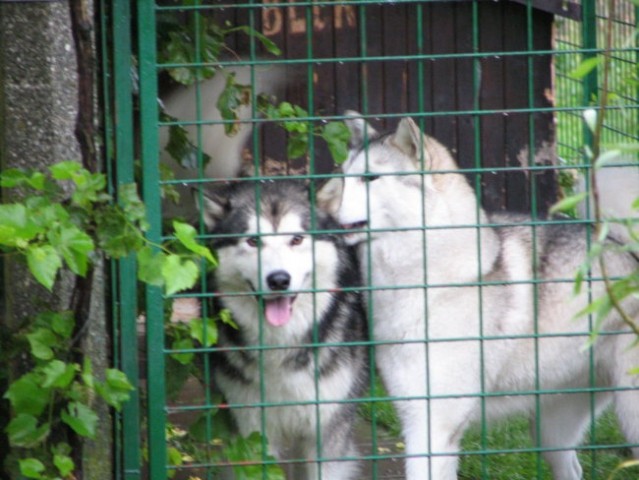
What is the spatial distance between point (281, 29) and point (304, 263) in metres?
2.30

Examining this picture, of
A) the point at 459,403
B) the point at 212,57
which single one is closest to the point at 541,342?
the point at 459,403

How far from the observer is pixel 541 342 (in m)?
4.59

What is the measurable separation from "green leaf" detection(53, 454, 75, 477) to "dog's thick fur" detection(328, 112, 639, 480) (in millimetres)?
1330

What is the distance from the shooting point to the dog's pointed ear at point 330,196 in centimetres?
453

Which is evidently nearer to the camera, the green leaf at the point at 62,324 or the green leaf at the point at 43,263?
the green leaf at the point at 43,263

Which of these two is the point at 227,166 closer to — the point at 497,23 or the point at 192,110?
the point at 192,110

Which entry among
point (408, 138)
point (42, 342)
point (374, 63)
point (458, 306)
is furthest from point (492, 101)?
point (42, 342)

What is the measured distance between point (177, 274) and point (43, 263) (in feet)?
1.30

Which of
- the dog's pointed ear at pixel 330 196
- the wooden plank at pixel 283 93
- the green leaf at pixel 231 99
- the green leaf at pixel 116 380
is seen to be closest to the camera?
the green leaf at pixel 116 380

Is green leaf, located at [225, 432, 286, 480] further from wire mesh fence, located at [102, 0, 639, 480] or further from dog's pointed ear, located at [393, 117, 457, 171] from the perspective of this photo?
dog's pointed ear, located at [393, 117, 457, 171]

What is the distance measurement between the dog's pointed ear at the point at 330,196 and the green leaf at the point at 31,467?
1628 mm

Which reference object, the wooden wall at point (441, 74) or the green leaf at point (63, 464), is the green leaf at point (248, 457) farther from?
the wooden wall at point (441, 74)

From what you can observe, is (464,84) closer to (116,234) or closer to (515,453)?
(515,453)

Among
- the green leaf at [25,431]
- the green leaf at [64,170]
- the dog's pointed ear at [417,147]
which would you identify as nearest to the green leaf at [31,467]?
the green leaf at [25,431]
